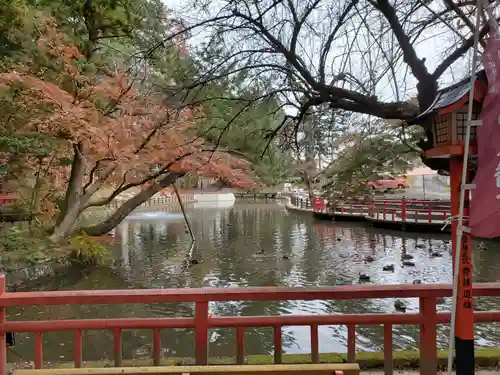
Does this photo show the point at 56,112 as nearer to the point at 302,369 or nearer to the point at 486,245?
the point at 302,369

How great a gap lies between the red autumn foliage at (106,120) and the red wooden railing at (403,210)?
30.5 feet

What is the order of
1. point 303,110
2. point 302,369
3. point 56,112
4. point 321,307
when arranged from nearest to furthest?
point 302,369 < point 303,110 < point 321,307 < point 56,112

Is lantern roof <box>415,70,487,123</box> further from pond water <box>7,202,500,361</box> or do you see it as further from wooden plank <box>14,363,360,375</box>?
pond water <box>7,202,500,361</box>

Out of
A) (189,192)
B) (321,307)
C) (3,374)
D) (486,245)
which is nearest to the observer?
(3,374)

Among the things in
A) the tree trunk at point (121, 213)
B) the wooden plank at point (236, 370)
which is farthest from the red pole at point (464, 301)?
the tree trunk at point (121, 213)

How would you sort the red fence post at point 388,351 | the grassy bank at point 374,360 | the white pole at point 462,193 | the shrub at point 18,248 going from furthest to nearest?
1. the shrub at point 18,248
2. the grassy bank at point 374,360
3. the red fence post at point 388,351
4. the white pole at point 462,193

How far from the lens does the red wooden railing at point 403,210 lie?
21359mm

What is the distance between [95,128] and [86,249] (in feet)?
13.9

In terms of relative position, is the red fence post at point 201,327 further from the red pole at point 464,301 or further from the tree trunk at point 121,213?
the tree trunk at point 121,213

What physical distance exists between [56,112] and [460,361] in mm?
9030

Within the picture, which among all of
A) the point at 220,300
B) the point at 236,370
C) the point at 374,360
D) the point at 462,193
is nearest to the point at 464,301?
the point at 462,193

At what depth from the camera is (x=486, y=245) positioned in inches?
631

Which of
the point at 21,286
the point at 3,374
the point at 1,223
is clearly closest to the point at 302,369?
the point at 3,374

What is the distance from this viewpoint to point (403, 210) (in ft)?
72.1
